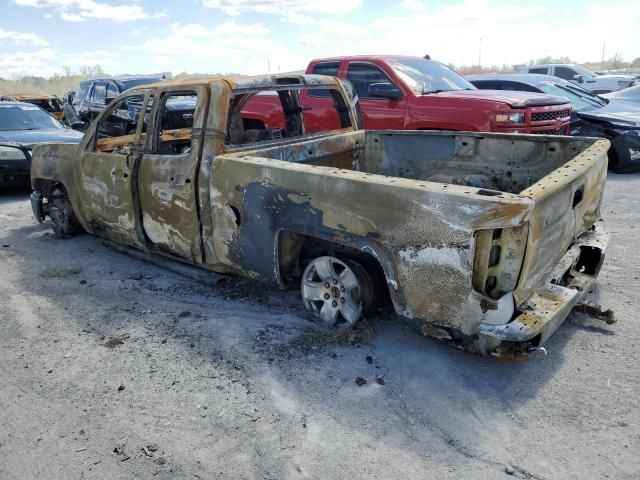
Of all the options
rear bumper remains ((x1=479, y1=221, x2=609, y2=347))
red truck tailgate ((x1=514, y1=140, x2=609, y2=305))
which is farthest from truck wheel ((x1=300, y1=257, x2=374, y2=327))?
red truck tailgate ((x1=514, y1=140, x2=609, y2=305))

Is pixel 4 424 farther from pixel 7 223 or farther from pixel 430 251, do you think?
pixel 7 223

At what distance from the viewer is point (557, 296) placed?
3162 mm

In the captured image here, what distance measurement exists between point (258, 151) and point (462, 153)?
Answer: 177 cm

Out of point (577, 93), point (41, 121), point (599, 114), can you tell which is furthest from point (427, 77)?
point (41, 121)

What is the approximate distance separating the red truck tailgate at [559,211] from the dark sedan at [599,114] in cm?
538

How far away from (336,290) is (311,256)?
0.40 m

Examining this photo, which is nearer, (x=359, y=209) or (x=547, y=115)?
(x=359, y=209)

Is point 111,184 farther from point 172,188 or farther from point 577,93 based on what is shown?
point 577,93

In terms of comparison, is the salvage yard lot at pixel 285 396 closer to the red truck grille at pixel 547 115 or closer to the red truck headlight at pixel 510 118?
the red truck headlight at pixel 510 118

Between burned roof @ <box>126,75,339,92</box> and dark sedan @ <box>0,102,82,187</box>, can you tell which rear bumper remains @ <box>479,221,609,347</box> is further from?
dark sedan @ <box>0,102,82,187</box>

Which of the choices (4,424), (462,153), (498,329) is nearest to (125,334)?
(4,424)

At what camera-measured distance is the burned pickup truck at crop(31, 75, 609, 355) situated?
2.82 m

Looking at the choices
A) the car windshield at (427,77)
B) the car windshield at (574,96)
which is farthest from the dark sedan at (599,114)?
the car windshield at (427,77)

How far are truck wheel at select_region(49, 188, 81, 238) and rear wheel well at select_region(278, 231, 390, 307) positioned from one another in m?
3.39
